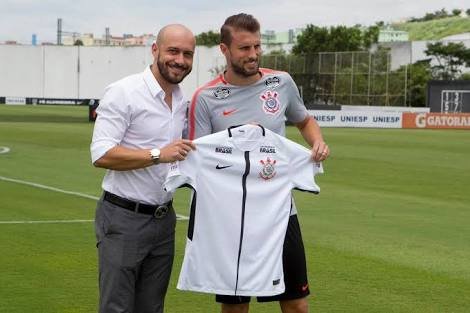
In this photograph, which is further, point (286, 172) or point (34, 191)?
point (34, 191)

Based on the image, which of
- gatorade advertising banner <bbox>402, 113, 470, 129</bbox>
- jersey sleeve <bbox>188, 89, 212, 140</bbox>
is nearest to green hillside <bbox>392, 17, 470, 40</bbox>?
gatorade advertising banner <bbox>402, 113, 470, 129</bbox>

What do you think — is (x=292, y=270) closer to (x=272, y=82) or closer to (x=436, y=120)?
(x=272, y=82)

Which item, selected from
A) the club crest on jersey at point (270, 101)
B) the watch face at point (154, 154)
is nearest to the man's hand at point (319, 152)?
the club crest on jersey at point (270, 101)

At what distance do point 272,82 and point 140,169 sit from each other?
110cm

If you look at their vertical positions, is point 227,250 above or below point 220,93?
below

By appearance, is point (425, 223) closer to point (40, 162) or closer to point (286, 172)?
point (286, 172)

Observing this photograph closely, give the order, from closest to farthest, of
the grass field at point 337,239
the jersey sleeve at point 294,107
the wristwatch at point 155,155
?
1. the wristwatch at point 155,155
2. the jersey sleeve at point 294,107
3. the grass field at point 337,239

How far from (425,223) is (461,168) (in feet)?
36.0

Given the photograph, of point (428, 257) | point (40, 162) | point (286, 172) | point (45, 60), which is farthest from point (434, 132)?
point (45, 60)

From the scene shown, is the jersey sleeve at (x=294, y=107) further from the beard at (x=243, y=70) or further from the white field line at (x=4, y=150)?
the white field line at (x=4, y=150)

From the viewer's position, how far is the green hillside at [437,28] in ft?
536

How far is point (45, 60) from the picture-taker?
11312cm

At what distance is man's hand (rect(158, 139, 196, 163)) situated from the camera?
6.38 meters

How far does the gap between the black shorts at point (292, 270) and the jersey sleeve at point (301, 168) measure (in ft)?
0.88
